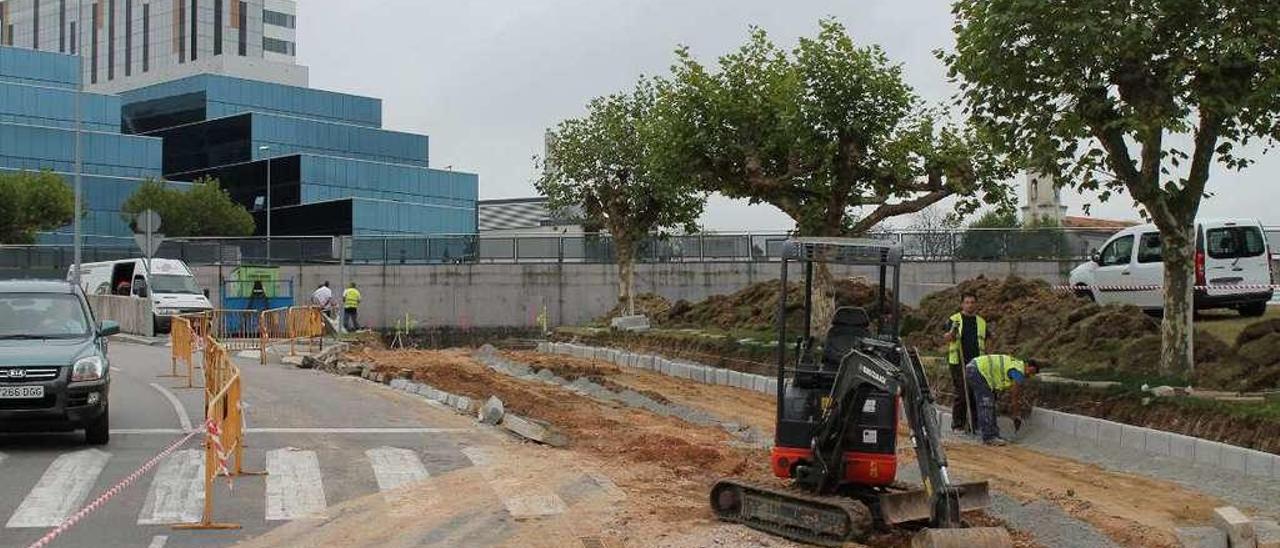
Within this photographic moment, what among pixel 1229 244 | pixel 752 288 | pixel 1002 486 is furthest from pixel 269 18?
pixel 1002 486

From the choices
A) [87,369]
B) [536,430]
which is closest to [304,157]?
[536,430]

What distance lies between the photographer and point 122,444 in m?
15.4

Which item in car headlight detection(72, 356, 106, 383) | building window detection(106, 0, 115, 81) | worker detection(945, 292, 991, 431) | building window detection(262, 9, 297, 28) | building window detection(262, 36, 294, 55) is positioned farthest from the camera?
building window detection(262, 36, 294, 55)

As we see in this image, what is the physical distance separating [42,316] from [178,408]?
380 centimetres

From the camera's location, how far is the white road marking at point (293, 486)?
37.6 ft

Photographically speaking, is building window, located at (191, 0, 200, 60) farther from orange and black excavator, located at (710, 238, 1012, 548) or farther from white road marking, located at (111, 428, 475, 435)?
orange and black excavator, located at (710, 238, 1012, 548)

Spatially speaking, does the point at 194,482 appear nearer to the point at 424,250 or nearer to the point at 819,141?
the point at 819,141

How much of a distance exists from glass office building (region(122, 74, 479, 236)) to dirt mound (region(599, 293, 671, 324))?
47391 millimetres

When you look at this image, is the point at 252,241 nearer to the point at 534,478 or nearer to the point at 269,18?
the point at 534,478

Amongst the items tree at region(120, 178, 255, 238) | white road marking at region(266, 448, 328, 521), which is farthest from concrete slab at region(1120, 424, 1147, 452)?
tree at region(120, 178, 255, 238)

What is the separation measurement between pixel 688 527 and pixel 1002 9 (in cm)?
839

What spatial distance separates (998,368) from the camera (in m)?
16.3

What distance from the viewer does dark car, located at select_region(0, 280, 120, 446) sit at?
14.2 m

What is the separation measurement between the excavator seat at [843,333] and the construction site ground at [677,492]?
4.78 feet
